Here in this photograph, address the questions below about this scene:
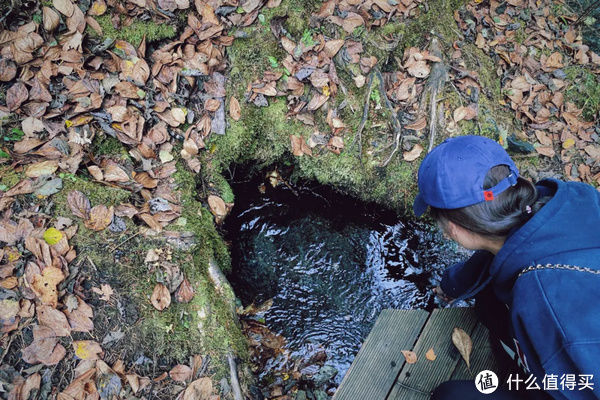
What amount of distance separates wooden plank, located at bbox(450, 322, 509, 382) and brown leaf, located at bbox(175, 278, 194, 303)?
199cm

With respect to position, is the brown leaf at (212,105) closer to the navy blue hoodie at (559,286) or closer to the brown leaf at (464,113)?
the brown leaf at (464,113)

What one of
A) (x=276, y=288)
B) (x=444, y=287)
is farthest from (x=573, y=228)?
(x=276, y=288)

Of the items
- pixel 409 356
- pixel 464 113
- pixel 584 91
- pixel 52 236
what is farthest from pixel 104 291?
pixel 584 91

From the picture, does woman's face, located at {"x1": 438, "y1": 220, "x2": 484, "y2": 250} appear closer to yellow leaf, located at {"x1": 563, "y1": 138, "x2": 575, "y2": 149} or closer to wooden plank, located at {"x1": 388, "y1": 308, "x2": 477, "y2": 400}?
wooden plank, located at {"x1": 388, "y1": 308, "x2": 477, "y2": 400}

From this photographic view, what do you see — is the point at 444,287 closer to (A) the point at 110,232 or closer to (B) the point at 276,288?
(B) the point at 276,288

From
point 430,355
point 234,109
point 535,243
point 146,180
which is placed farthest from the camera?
point 234,109

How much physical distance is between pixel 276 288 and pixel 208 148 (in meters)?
1.53

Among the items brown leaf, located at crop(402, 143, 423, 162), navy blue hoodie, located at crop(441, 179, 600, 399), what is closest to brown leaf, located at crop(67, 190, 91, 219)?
navy blue hoodie, located at crop(441, 179, 600, 399)

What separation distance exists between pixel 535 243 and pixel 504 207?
233mm

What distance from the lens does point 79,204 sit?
2.95 metres

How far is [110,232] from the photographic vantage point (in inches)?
117

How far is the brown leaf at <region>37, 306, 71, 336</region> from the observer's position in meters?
2.58

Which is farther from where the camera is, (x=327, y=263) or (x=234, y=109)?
(x=327, y=263)

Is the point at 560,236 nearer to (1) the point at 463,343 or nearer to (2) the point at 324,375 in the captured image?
(1) the point at 463,343
